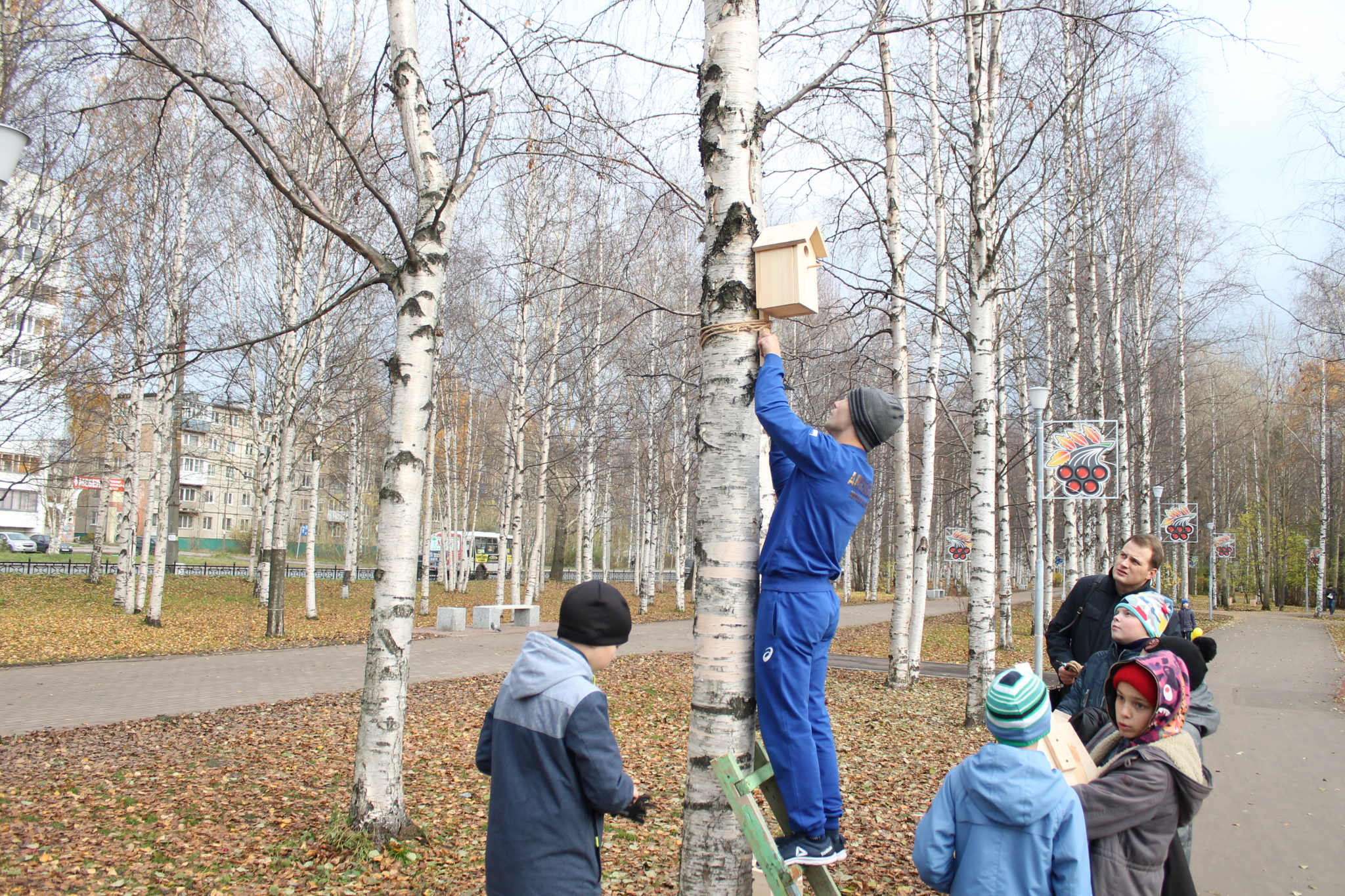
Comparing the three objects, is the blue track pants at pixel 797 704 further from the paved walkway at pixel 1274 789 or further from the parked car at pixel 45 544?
the parked car at pixel 45 544

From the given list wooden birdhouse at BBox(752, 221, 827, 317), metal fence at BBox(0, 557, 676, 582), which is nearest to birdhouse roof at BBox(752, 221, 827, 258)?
wooden birdhouse at BBox(752, 221, 827, 317)

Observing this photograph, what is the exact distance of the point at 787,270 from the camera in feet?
8.81

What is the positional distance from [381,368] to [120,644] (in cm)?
1115

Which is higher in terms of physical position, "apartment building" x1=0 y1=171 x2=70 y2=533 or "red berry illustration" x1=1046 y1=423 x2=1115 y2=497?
"apartment building" x1=0 y1=171 x2=70 y2=533

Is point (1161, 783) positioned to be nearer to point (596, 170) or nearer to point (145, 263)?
point (596, 170)

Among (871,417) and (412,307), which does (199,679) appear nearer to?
(412,307)

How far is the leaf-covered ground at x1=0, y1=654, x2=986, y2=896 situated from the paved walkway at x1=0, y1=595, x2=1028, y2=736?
0.86 meters

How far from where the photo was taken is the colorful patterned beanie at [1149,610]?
328cm

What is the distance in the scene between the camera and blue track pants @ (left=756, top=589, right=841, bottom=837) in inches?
95.3

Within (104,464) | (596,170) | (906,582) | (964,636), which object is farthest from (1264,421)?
(104,464)

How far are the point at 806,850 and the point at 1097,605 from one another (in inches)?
101

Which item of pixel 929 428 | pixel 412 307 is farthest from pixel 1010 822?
pixel 929 428

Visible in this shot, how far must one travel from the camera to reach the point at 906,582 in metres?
11.1

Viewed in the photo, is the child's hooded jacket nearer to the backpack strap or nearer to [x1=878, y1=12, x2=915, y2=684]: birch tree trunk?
the backpack strap
